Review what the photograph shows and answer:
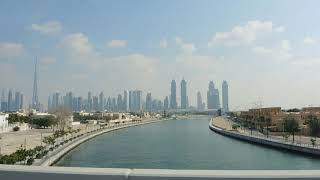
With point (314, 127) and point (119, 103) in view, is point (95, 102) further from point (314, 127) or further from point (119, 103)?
point (314, 127)

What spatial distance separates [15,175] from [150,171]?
0.51 metres

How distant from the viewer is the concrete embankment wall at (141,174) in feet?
4.48

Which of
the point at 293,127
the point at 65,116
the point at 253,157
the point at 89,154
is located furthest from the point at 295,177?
the point at 65,116

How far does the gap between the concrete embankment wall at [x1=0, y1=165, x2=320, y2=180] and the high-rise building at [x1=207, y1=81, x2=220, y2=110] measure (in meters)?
163

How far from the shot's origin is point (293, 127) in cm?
3033

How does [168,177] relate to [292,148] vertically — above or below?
above

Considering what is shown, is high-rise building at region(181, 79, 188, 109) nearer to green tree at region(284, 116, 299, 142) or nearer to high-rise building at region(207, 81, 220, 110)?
high-rise building at region(207, 81, 220, 110)

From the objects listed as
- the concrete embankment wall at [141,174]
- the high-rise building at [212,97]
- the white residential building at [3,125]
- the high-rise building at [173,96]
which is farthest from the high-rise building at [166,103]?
the concrete embankment wall at [141,174]

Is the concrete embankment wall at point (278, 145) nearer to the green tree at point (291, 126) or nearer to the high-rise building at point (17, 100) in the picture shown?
the green tree at point (291, 126)

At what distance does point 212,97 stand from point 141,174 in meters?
165

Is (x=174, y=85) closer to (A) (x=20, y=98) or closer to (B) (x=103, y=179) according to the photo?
(A) (x=20, y=98)

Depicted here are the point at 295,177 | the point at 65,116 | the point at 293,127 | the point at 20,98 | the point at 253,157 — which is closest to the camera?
the point at 295,177

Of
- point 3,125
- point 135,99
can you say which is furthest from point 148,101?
point 3,125

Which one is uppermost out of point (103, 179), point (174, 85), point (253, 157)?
point (174, 85)
